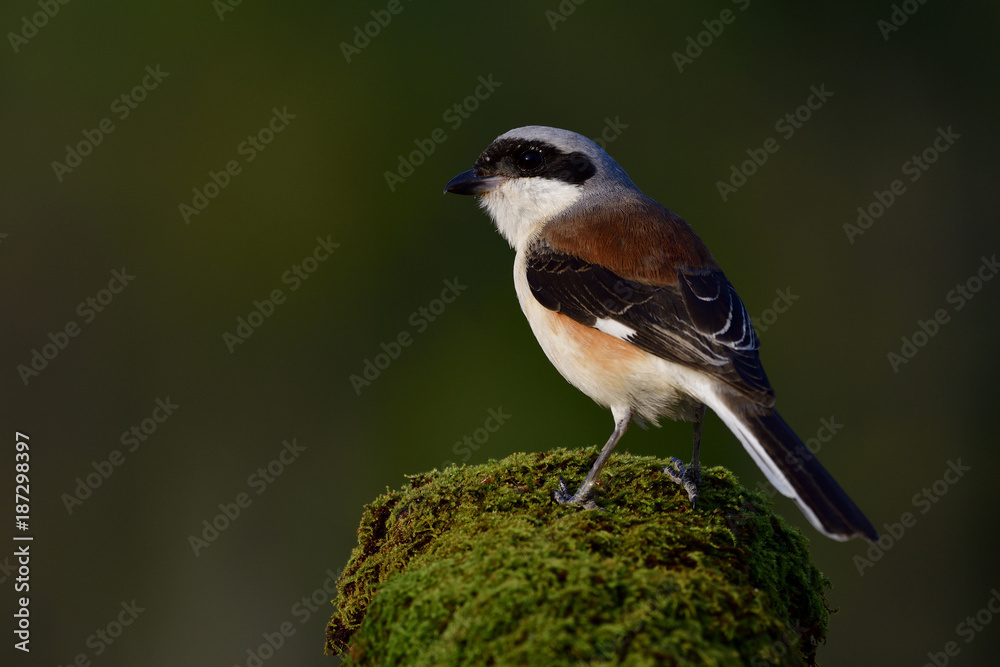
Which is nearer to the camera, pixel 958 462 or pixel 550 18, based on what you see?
pixel 958 462

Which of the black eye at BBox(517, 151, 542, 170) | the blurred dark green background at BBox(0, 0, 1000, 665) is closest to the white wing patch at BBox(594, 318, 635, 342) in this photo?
the black eye at BBox(517, 151, 542, 170)

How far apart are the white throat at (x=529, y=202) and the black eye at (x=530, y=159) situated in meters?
0.07

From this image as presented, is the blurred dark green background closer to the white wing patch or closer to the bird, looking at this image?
the bird

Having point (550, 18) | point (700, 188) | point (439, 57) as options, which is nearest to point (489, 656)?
point (700, 188)

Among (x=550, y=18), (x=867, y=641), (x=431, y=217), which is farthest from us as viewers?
(x=550, y=18)

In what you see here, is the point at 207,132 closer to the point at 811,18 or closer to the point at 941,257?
the point at 811,18

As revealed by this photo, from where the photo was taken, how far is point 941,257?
7941 mm

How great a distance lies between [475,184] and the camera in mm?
3854

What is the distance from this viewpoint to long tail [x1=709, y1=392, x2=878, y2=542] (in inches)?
82.8

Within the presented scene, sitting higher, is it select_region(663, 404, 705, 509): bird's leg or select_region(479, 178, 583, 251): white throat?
select_region(479, 178, 583, 251): white throat

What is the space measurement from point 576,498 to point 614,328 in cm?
73

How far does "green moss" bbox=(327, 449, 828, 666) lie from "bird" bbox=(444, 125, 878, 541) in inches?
6.6

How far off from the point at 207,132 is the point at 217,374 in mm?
2236

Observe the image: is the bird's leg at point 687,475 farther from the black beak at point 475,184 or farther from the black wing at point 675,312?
the black beak at point 475,184
